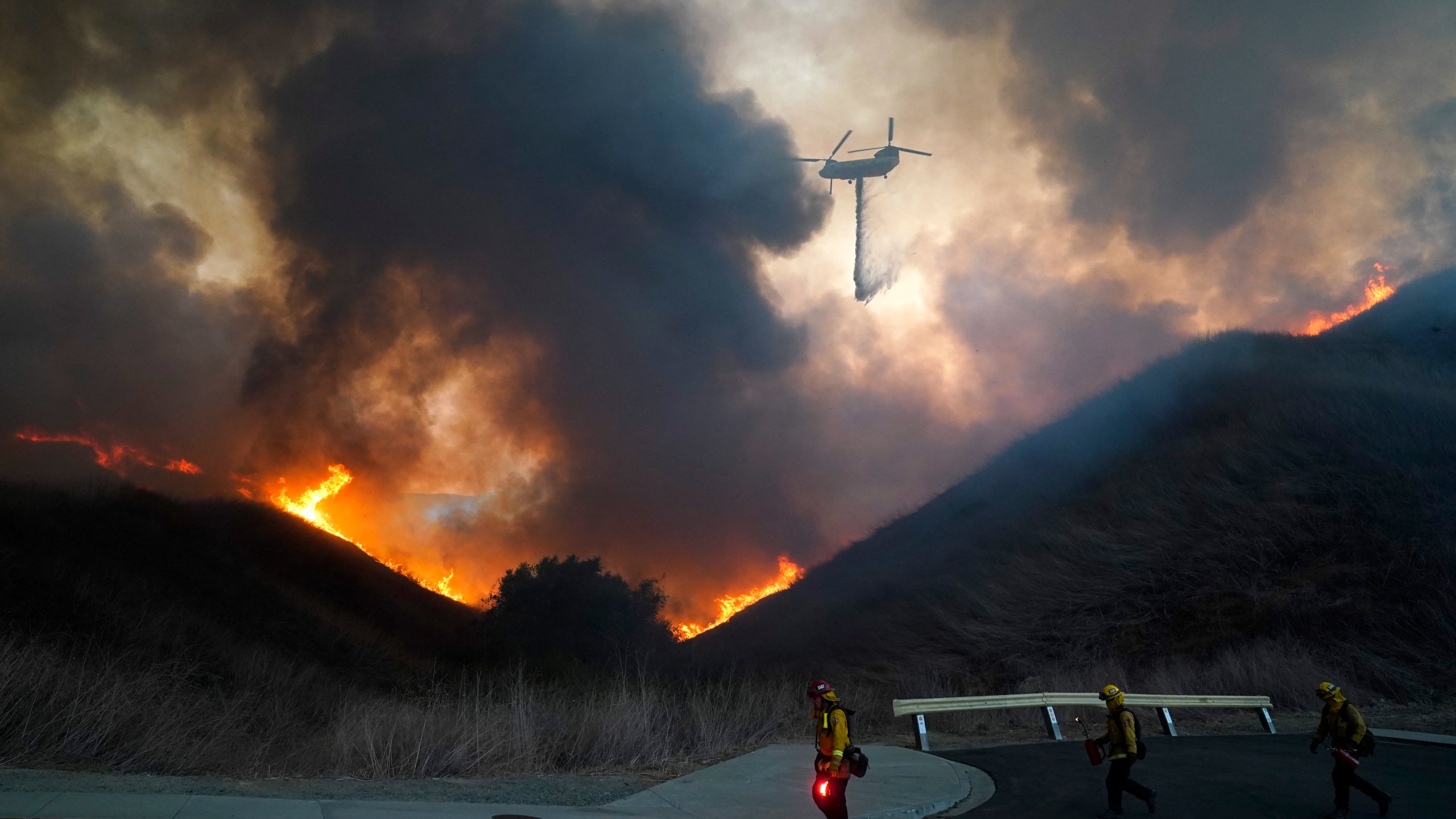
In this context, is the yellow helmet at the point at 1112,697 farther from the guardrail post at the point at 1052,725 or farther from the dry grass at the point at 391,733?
the guardrail post at the point at 1052,725

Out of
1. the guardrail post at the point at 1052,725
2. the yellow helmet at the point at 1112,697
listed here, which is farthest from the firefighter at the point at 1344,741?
the guardrail post at the point at 1052,725

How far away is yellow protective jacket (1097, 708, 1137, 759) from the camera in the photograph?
311 inches

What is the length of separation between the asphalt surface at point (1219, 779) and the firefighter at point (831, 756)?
9.34ft

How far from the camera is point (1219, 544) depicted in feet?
114

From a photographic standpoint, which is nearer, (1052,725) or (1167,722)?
(1052,725)

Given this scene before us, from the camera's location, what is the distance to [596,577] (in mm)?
59031

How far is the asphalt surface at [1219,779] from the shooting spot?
27.6 feet

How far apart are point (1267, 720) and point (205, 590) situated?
49135 mm

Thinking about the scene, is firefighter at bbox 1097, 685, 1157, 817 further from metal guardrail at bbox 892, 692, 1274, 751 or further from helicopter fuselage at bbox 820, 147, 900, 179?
helicopter fuselage at bbox 820, 147, 900, 179

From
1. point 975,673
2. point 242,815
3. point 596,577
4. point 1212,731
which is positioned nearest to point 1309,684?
point 1212,731

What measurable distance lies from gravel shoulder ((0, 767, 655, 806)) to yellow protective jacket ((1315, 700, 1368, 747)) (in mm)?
7289

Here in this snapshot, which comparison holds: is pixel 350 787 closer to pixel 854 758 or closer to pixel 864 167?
pixel 854 758

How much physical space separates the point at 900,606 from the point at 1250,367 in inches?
1210

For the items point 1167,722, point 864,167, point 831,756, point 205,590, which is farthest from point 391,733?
point 864,167
